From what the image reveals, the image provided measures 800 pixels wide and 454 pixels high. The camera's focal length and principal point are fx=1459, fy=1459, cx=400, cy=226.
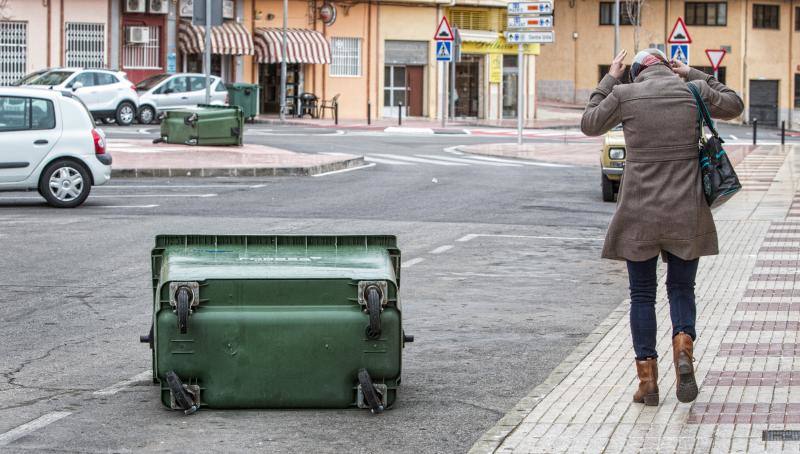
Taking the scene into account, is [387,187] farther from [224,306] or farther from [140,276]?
[224,306]

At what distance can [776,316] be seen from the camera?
9945mm

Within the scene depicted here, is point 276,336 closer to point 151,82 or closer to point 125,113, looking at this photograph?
point 125,113

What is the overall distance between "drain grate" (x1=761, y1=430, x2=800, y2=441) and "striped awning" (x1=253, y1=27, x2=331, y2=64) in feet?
146

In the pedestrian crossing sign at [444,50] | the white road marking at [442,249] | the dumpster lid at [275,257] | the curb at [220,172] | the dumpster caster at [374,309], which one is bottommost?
the white road marking at [442,249]

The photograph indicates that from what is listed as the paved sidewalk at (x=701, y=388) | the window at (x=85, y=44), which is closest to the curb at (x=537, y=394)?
the paved sidewalk at (x=701, y=388)

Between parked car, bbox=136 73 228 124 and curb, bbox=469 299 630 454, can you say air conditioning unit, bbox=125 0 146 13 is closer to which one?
parked car, bbox=136 73 228 124

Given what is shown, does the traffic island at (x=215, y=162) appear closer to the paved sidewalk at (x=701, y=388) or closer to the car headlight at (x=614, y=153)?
the car headlight at (x=614, y=153)

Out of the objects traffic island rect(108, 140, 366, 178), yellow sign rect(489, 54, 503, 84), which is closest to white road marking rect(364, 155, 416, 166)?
traffic island rect(108, 140, 366, 178)

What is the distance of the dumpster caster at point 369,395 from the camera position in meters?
6.94

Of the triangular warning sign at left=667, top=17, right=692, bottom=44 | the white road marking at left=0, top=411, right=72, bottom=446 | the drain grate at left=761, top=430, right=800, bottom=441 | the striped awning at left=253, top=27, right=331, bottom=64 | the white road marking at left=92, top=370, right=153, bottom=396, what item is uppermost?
the striped awning at left=253, top=27, right=331, bottom=64

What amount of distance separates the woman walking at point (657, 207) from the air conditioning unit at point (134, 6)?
42083 mm

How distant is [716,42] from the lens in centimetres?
7012

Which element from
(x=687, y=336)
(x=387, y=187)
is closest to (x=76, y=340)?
(x=687, y=336)

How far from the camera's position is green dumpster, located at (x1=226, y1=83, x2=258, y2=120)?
46219mm
